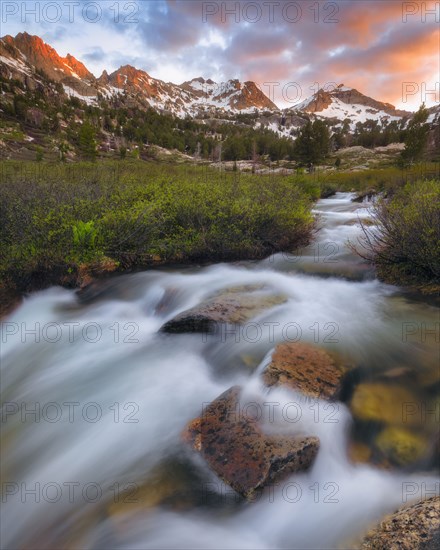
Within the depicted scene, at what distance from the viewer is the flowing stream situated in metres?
2.98

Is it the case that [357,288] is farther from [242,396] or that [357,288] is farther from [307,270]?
[242,396]

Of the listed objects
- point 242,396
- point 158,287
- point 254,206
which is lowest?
point 242,396

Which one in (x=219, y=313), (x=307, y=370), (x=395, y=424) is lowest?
(x=395, y=424)

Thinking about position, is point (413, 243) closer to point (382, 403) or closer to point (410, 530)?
point (382, 403)

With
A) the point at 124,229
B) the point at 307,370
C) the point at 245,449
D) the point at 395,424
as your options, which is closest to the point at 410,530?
the point at 395,424

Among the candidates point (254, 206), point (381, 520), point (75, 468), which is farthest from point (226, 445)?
point (254, 206)

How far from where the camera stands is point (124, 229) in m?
8.07

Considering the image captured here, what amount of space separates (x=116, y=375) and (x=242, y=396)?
96.4 inches

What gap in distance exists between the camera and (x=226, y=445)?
3.19 meters

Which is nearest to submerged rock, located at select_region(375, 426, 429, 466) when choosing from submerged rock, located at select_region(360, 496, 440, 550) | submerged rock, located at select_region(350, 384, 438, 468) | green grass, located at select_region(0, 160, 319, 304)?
submerged rock, located at select_region(350, 384, 438, 468)

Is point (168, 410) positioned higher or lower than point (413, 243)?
lower

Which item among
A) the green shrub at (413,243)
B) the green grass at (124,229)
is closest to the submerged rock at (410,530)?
the green shrub at (413,243)

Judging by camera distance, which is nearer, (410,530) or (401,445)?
(410,530)

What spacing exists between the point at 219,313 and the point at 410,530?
12.0 feet
